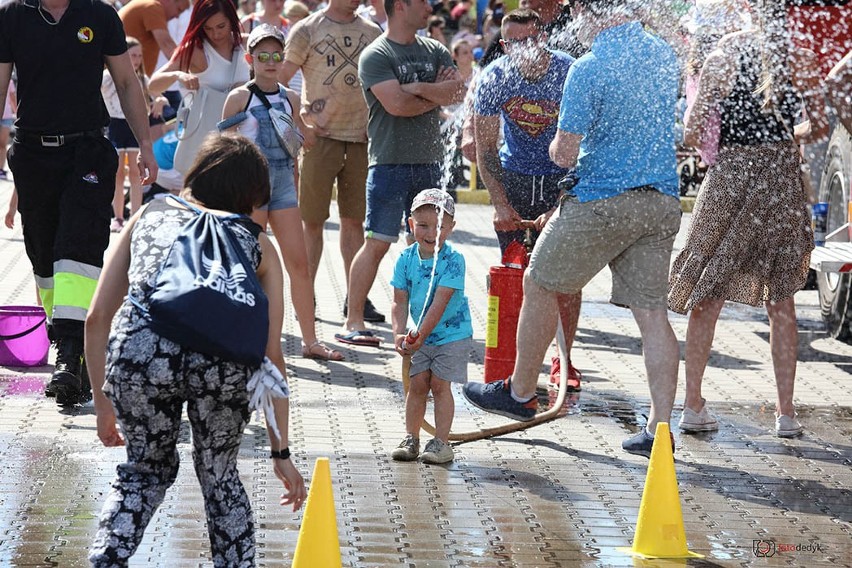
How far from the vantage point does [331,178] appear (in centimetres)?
910

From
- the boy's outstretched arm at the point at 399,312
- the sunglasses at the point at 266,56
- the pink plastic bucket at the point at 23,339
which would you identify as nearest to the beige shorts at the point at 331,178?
the sunglasses at the point at 266,56

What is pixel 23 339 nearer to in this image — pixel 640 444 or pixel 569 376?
pixel 569 376

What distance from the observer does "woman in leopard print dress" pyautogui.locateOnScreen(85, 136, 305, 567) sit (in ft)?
12.6

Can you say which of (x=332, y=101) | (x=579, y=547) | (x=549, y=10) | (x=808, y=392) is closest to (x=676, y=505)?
(x=579, y=547)

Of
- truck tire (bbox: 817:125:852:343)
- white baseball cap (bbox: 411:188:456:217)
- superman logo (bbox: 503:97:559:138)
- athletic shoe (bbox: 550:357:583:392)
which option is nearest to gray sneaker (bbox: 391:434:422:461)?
white baseball cap (bbox: 411:188:456:217)

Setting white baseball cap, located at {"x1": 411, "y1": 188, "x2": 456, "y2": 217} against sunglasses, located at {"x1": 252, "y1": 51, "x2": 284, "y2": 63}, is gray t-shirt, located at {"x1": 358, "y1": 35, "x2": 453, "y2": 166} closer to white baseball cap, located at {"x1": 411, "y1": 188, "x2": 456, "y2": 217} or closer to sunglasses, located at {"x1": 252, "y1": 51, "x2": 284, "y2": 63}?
sunglasses, located at {"x1": 252, "y1": 51, "x2": 284, "y2": 63}

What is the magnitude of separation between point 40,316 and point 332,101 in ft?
8.12

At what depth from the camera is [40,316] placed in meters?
7.55

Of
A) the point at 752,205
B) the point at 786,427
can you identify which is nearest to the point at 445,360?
the point at 752,205

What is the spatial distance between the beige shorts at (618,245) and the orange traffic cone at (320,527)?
6.92 feet

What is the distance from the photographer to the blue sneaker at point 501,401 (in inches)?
248

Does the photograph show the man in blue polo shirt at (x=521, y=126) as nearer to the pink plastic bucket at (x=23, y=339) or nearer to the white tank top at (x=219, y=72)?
the white tank top at (x=219, y=72)

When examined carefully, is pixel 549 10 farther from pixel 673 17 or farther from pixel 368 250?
pixel 368 250

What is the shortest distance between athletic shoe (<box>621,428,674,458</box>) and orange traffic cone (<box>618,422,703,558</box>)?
1367mm
